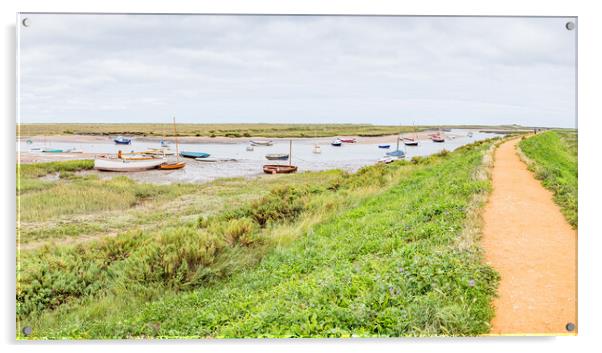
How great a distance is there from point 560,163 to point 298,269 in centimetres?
248

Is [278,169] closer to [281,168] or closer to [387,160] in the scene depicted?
[281,168]

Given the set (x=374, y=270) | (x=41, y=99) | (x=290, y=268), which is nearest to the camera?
(x=374, y=270)

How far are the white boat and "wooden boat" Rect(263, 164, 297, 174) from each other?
2.92 ft

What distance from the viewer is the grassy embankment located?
3.58m

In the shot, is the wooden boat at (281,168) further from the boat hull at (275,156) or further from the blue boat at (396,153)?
the blue boat at (396,153)

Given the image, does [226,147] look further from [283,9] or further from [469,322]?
[469,322]

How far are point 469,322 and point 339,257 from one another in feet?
4.22

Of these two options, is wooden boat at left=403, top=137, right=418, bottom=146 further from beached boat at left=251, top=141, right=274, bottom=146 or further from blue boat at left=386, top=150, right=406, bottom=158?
beached boat at left=251, top=141, right=274, bottom=146

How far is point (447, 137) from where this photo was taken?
4746mm

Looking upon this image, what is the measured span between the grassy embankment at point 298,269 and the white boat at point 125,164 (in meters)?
0.54

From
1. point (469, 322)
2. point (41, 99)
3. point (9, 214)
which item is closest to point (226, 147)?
point (41, 99)

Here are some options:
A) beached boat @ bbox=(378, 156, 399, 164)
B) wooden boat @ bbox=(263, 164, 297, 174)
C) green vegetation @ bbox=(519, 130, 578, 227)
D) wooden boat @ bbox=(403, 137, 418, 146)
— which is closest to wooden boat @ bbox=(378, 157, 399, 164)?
beached boat @ bbox=(378, 156, 399, 164)

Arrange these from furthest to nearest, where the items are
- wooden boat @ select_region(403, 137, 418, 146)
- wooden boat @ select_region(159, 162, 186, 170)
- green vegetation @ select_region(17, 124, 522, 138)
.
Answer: wooden boat @ select_region(403, 137, 418, 146) → wooden boat @ select_region(159, 162, 186, 170) → green vegetation @ select_region(17, 124, 522, 138)

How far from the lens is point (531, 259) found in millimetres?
→ 4086
